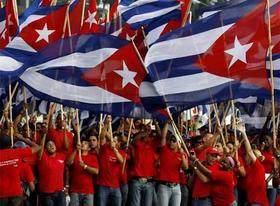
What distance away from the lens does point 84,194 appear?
16.4 metres

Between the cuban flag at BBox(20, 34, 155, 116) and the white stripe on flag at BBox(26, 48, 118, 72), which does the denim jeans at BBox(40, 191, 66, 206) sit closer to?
the cuban flag at BBox(20, 34, 155, 116)

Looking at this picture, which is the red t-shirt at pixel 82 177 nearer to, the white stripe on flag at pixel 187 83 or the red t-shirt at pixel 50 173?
the red t-shirt at pixel 50 173

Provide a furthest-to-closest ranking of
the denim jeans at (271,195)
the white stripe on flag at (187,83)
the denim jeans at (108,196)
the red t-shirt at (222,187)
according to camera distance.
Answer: the denim jeans at (271,195), the denim jeans at (108,196), the red t-shirt at (222,187), the white stripe on flag at (187,83)

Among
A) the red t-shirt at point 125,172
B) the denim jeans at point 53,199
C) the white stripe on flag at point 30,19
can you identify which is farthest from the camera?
the white stripe on flag at point 30,19

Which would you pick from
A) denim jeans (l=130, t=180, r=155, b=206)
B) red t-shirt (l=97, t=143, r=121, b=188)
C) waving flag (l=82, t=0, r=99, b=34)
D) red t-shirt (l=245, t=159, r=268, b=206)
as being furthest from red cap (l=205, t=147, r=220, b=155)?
waving flag (l=82, t=0, r=99, b=34)

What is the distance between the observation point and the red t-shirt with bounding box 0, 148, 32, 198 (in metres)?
14.1

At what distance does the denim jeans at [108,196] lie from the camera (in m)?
16.6

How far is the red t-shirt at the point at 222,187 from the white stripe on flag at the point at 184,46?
179cm

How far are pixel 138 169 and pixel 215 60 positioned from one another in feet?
11.7

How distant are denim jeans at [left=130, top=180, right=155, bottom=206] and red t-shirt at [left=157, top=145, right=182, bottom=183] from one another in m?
0.39

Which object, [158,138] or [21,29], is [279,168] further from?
[21,29]

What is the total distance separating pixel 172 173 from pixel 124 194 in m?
1.20

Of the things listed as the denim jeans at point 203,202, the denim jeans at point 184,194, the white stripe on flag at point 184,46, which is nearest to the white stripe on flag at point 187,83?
the white stripe on flag at point 184,46

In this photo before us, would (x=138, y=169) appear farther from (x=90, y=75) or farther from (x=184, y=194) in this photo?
(x=90, y=75)
